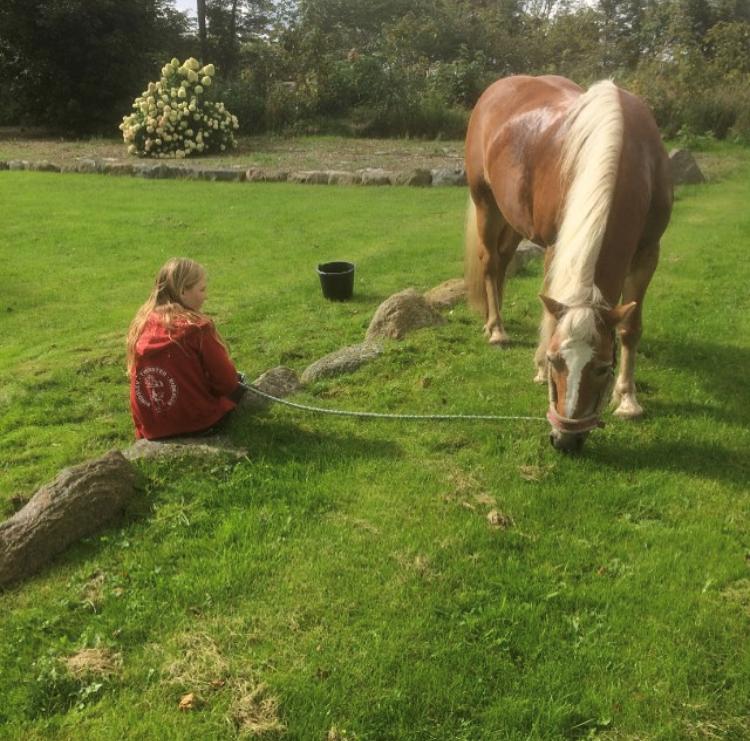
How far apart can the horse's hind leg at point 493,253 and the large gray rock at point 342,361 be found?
984 mm

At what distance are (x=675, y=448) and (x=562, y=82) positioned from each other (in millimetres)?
3028

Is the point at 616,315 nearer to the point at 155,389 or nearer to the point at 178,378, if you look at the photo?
the point at 178,378

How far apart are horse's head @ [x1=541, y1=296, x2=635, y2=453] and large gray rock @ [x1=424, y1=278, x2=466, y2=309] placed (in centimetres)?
274

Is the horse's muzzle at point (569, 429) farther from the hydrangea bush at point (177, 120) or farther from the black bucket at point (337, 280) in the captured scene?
the hydrangea bush at point (177, 120)

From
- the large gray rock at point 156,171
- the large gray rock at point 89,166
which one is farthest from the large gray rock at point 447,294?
the large gray rock at point 89,166

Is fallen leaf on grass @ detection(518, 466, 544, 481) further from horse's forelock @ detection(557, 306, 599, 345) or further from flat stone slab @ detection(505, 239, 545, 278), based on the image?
flat stone slab @ detection(505, 239, 545, 278)

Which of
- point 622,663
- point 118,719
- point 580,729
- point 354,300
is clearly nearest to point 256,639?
point 118,719

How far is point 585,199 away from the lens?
3525 millimetres

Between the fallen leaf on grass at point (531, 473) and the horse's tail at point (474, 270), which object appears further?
the horse's tail at point (474, 270)

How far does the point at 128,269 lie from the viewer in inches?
311

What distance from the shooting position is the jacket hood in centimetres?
365

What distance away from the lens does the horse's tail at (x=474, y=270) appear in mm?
5676

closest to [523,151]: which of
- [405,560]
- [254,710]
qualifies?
[405,560]

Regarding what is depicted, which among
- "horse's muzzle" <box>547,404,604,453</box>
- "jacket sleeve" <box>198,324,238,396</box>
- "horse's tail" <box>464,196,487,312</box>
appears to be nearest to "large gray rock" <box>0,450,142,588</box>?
"jacket sleeve" <box>198,324,238,396</box>
